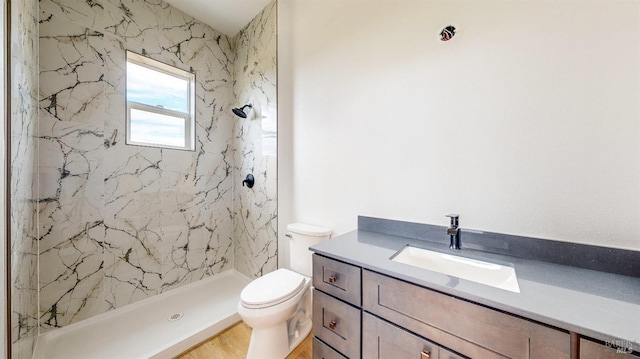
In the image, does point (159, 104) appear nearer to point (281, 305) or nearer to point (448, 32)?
point (281, 305)

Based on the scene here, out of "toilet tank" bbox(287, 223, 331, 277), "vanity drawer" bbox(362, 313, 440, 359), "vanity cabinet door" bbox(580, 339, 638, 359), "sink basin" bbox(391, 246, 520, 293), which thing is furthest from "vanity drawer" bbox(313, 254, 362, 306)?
"vanity cabinet door" bbox(580, 339, 638, 359)

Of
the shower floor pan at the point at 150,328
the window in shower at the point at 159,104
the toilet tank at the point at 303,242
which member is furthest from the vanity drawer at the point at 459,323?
the window in shower at the point at 159,104

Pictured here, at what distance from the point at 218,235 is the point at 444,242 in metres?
2.33

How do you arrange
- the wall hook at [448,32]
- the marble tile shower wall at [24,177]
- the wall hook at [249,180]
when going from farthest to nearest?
1. the wall hook at [249,180]
2. the wall hook at [448,32]
3. the marble tile shower wall at [24,177]

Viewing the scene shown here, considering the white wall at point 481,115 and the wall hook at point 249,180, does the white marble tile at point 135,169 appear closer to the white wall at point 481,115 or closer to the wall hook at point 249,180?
the wall hook at point 249,180

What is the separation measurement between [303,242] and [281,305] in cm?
49

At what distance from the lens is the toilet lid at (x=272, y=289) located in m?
1.35

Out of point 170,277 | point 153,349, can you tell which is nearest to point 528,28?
point 153,349

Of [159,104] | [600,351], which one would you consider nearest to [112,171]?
[159,104]

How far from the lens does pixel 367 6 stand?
1538 millimetres

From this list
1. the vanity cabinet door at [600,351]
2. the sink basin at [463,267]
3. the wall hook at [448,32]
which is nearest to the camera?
the vanity cabinet door at [600,351]

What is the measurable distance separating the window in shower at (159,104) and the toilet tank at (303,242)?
4.96 ft

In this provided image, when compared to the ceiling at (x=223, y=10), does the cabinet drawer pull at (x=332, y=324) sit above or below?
below

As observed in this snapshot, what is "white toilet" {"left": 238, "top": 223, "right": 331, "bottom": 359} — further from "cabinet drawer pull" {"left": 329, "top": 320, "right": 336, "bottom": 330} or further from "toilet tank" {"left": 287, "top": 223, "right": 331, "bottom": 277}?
"cabinet drawer pull" {"left": 329, "top": 320, "right": 336, "bottom": 330}
